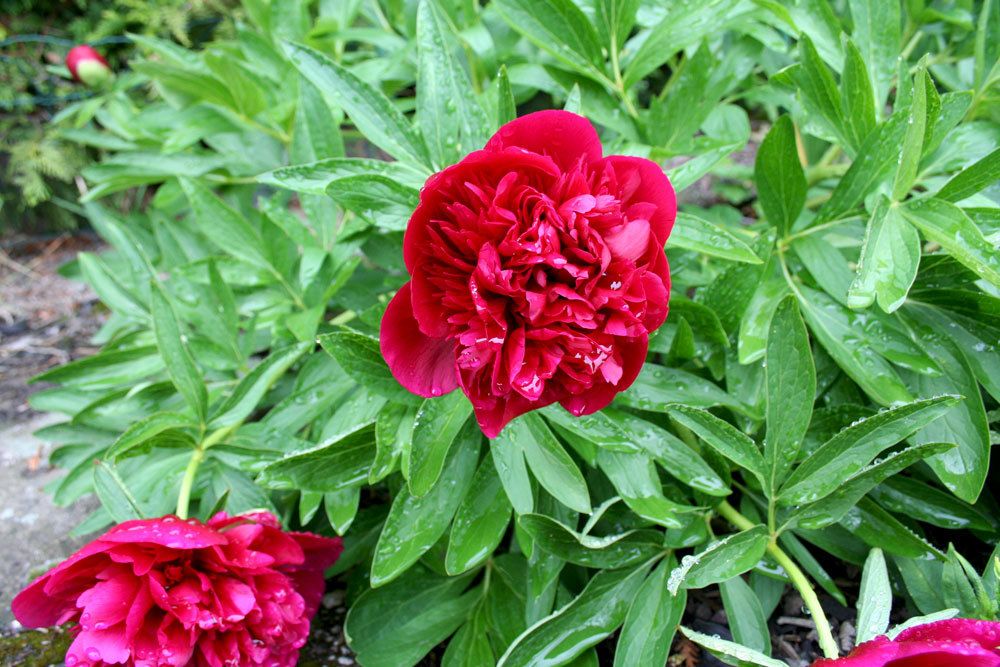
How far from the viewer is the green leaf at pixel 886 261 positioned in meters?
0.81

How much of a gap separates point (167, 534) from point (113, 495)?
0.59ft

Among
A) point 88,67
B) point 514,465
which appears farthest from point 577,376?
point 88,67

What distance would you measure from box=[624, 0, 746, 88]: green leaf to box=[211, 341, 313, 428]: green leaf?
0.58m

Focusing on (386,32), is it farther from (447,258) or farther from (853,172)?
(447,258)

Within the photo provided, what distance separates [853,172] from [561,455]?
49 centimetres

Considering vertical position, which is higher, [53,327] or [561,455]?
[561,455]

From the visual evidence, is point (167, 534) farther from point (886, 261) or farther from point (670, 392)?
point (886, 261)

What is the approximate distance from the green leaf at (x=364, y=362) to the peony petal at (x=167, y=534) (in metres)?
0.21

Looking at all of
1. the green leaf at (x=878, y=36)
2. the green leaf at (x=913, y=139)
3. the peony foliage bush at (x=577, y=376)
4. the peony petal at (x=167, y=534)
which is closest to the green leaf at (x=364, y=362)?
the peony foliage bush at (x=577, y=376)

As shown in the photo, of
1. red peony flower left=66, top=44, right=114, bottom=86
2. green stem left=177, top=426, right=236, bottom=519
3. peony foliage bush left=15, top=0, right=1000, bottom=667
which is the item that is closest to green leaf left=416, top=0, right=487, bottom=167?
peony foliage bush left=15, top=0, right=1000, bottom=667

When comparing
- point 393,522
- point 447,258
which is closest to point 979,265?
point 447,258

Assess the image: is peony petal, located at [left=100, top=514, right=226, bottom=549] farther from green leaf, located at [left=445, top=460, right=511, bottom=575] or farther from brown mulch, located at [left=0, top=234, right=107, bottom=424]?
brown mulch, located at [left=0, top=234, right=107, bottom=424]

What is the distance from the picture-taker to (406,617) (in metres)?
1.11

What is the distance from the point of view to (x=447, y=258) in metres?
A: 0.68
